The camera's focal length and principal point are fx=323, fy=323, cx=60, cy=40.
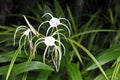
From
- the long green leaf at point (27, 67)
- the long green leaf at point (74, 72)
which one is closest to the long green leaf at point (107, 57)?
the long green leaf at point (74, 72)

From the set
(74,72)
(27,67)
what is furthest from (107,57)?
(27,67)

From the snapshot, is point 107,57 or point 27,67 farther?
point 107,57

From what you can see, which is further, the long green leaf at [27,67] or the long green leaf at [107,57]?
the long green leaf at [107,57]

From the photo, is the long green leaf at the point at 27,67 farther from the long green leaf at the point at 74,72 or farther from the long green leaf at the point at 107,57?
the long green leaf at the point at 107,57

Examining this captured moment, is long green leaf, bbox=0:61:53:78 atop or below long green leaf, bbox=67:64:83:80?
atop

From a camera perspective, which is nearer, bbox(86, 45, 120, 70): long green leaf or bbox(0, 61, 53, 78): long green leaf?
bbox(0, 61, 53, 78): long green leaf

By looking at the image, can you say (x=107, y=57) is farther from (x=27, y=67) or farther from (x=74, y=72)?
(x=27, y=67)

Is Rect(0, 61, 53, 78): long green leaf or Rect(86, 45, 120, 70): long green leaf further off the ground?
Rect(0, 61, 53, 78): long green leaf

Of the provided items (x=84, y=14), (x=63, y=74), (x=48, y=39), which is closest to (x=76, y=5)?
(x=84, y=14)

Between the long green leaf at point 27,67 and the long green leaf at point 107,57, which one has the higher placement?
the long green leaf at point 27,67

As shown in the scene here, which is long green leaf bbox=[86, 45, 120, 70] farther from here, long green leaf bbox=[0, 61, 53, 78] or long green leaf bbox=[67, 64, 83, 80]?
long green leaf bbox=[0, 61, 53, 78]

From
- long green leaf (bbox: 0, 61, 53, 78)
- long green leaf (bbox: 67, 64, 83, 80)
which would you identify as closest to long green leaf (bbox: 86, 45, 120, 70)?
long green leaf (bbox: 67, 64, 83, 80)
